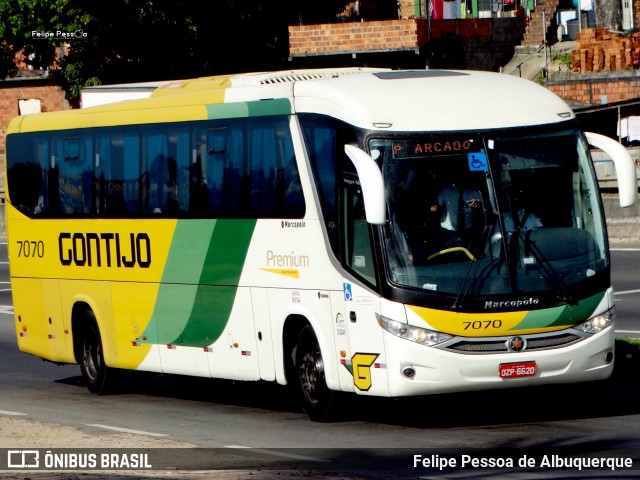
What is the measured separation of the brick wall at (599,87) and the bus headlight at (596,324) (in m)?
28.1

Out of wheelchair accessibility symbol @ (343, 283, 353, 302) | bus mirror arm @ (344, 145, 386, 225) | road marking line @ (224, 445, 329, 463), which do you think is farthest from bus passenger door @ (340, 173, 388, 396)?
road marking line @ (224, 445, 329, 463)

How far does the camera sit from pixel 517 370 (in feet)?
43.5

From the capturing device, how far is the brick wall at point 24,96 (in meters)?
54.7

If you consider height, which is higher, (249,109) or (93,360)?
(249,109)

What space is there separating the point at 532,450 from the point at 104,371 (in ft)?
24.4

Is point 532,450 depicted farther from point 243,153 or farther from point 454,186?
point 243,153

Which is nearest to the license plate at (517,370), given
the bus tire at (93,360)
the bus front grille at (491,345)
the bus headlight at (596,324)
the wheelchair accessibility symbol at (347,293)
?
the bus front grille at (491,345)

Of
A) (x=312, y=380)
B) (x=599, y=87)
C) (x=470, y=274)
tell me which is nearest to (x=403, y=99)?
(x=470, y=274)

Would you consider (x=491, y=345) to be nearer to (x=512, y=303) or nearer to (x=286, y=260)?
(x=512, y=303)

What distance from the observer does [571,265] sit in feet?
44.8

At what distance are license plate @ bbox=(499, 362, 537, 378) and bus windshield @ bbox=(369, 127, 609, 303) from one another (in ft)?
2.06

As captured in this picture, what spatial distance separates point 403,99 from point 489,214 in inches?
53.0

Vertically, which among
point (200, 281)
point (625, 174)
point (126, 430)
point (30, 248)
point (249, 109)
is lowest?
point (126, 430)

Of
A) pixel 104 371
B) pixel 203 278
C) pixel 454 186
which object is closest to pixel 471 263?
pixel 454 186
